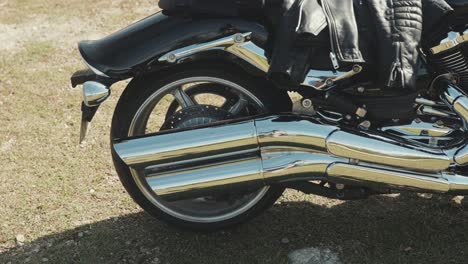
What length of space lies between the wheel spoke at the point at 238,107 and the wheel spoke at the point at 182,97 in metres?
0.21

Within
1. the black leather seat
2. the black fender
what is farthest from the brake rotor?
the black leather seat

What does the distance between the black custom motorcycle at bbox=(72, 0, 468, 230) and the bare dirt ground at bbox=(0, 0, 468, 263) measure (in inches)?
14.0

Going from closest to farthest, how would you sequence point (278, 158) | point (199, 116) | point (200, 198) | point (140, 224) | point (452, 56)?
1. point (452, 56)
2. point (278, 158)
3. point (199, 116)
4. point (200, 198)
5. point (140, 224)

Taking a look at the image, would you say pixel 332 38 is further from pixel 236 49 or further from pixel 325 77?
pixel 236 49

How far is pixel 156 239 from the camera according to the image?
130 inches

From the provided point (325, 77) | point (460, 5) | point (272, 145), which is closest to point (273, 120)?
point (272, 145)

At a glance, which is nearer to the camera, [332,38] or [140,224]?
[332,38]

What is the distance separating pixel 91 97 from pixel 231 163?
740 mm

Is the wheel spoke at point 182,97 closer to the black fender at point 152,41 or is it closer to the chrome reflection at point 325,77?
the black fender at point 152,41

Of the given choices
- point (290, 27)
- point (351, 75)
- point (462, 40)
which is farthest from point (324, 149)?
point (462, 40)

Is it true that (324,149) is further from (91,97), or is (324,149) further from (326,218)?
(91,97)

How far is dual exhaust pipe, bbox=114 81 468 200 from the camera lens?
9.20ft

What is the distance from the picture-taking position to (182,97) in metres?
3.11

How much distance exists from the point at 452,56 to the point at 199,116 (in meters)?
1.24
